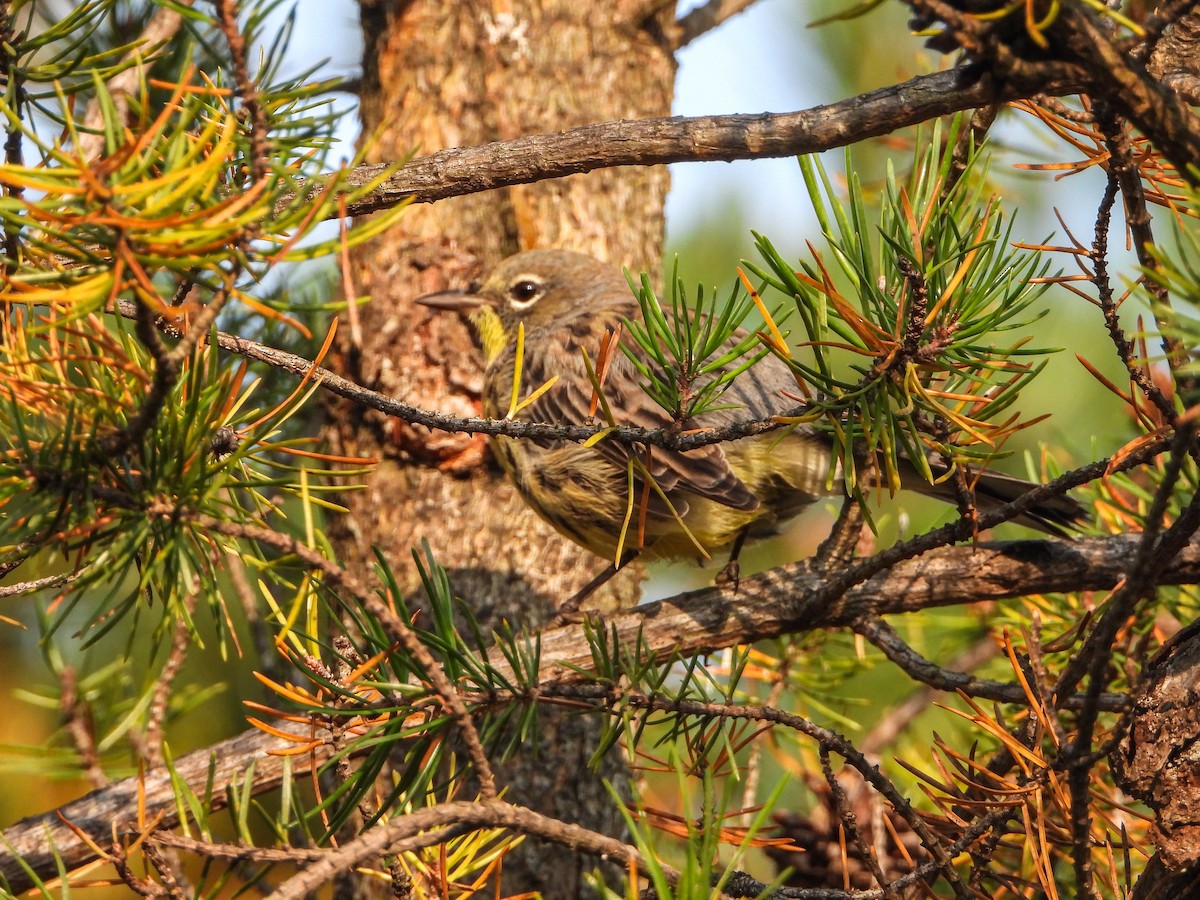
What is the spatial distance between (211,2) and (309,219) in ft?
0.92

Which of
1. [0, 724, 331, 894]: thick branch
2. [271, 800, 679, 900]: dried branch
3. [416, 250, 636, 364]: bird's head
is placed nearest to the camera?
[271, 800, 679, 900]: dried branch

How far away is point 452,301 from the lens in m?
4.00

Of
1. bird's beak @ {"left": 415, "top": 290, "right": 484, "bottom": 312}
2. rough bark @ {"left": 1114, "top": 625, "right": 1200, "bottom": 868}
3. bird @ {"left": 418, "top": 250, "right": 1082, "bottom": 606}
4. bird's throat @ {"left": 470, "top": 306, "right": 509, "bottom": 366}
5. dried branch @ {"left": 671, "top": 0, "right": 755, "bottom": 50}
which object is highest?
dried branch @ {"left": 671, "top": 0, "right": 755, "bottom": 50}

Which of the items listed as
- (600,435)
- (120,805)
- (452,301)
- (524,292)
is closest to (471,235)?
(524,292)

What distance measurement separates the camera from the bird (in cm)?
324

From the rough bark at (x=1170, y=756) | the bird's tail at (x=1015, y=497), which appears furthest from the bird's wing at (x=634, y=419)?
the rough bark at (x=1170, y=756)

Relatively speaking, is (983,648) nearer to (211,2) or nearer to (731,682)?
(731,682)

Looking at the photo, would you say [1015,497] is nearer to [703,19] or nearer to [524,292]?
[524,292]

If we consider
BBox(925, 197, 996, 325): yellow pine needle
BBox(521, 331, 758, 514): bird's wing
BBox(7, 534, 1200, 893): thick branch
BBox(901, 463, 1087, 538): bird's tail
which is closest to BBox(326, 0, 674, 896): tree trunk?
BBox(521, 331, 758, 514): bird's wing

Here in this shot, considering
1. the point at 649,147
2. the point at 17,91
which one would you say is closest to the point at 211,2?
the point at 649,147

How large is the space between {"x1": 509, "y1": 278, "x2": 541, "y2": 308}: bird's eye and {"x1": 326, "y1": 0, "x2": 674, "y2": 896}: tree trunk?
0.13 meters

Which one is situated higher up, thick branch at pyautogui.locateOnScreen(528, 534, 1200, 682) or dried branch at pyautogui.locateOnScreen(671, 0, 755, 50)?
dried branch at pyautogui.locateOnScreen(671, 0, 755, 50)

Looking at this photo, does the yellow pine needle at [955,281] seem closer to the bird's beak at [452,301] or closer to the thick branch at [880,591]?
Answer: the thick branch at [880,591]

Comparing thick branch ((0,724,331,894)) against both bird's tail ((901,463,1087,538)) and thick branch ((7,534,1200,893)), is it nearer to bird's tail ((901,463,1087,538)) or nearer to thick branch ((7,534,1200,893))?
thick branch ((7,534,1200,893))
